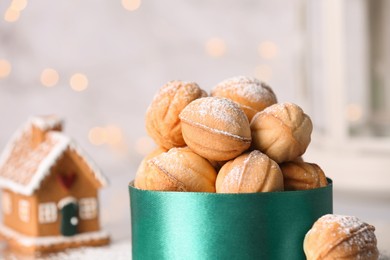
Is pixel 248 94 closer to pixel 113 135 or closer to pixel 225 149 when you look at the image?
pixel 225 149

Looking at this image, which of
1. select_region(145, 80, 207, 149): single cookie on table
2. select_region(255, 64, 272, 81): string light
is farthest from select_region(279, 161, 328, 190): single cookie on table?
select_region(255, 64, 272, 81): string light

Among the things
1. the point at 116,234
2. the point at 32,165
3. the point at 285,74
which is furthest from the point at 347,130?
the point at 32,165

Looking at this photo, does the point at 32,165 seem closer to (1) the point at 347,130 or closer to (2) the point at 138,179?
(2) the point at 138,179

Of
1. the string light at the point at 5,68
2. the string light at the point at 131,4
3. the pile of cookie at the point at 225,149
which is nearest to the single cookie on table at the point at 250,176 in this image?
the pile of cookie at the point at 225,149

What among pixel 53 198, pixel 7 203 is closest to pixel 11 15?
pixel 7 203

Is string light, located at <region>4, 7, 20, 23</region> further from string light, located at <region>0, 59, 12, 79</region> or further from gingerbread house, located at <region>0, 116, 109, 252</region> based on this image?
gingerbread house, located at <region>0, 116, 109, 252</region>

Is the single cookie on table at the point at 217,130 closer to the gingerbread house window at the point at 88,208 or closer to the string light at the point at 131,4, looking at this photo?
the gingerbread house window at the point at 88,208
